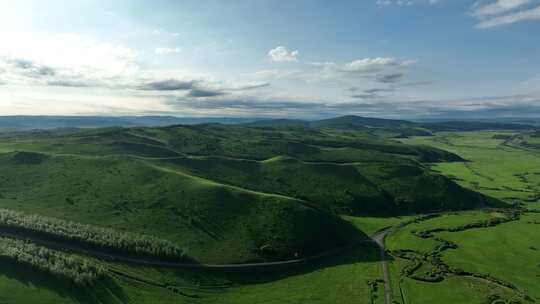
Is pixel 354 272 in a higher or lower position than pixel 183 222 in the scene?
lower

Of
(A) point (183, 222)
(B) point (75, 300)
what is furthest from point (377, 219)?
(B) point (75, 300)

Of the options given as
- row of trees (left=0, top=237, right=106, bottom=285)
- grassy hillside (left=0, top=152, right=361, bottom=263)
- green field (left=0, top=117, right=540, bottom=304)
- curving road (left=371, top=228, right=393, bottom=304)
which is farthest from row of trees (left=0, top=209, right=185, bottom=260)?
curving road (left=371, top=228, right=393, bottom=304)

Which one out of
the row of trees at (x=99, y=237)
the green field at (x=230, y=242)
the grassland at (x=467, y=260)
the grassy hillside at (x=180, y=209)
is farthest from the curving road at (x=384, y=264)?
the row of trees at (x=99, y=237)

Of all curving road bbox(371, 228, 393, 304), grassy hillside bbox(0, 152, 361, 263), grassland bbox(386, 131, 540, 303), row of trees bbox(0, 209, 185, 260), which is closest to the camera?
curving road bbox(371, 228, 393, 304)

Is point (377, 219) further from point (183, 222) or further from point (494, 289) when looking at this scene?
point (183, 222)

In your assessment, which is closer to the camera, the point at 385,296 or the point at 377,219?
the point at 385,296

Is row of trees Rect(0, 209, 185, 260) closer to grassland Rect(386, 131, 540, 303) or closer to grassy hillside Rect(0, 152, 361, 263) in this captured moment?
grassy hillside Rect(0, 152, 361, 263)
